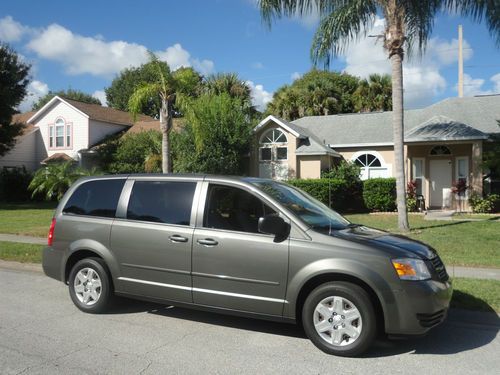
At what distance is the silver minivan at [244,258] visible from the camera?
482cm

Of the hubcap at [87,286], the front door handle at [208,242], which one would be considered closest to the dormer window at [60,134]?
the hubcap at [87,286]

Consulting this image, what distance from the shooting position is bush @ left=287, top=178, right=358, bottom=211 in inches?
810

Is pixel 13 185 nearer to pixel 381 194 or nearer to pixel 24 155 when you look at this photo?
pixel 24 155

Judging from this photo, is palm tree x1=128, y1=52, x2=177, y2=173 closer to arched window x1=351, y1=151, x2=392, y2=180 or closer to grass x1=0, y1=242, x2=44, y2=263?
grass x1=0, y1=242, x2=44, y2=263

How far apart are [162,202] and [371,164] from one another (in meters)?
19.0

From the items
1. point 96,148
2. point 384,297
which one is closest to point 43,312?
point 384,297

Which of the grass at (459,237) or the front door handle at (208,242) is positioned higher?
the front door handle at (208,242)

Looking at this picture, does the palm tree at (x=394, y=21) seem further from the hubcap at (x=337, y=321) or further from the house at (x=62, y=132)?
the house at (x=62, y=132)

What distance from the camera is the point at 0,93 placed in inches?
1064

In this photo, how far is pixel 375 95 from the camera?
3744 cm

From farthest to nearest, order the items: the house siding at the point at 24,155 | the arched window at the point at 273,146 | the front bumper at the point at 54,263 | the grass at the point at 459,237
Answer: the house siding at the point at 24,155, the arched window at the point at 273,146, the grass at the point at 459,237, the front bumper at the point at 54,263

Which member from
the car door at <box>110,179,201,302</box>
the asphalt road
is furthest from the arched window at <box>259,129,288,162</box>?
the car door at <box>110,179,201,302</box>

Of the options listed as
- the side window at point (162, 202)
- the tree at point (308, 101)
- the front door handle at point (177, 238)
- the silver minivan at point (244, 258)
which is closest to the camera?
the silver minivan at point (244, 258)

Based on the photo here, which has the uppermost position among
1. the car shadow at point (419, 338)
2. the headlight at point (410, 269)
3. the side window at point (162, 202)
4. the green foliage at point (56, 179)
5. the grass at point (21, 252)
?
the green foliage at point (56, 179)
